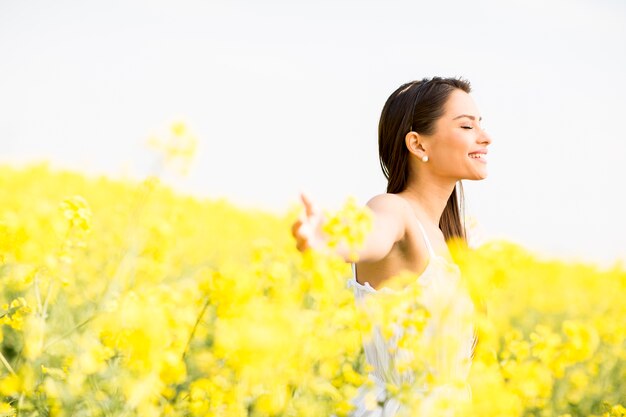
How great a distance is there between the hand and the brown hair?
0.82 metres

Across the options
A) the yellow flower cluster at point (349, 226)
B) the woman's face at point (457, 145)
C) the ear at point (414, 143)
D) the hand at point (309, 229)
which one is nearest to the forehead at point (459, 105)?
the woman's face at point (457, 145)

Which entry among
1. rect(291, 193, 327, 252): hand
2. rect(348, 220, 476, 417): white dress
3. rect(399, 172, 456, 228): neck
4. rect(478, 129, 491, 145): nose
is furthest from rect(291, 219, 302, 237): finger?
rect(478, 129, 491, 145): nose

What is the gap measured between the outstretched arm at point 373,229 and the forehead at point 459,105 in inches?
14.8

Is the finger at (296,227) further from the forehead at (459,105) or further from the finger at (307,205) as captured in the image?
the forehead at (459,105)

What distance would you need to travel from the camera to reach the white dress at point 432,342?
166 centimetres

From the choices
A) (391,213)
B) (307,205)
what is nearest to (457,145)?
(391,213)

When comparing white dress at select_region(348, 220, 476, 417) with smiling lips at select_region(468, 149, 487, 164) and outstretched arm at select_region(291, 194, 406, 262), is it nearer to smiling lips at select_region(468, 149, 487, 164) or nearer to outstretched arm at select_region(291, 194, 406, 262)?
outstretched arm at select_region(291, 194, 406, 262)

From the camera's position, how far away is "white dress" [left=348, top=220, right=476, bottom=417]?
5.43ft

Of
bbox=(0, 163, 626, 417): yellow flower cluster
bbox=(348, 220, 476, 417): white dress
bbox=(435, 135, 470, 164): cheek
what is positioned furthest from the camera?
bbox=(435, 135, 470, 164): cheek

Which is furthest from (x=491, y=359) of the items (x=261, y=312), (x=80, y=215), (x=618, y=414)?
(x=80, y=215)

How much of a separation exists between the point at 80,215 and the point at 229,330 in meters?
0.89

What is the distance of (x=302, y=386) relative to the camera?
164cm

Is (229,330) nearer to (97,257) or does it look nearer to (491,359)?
(491,359)

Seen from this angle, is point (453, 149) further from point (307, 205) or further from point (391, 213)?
point (307, 205)
